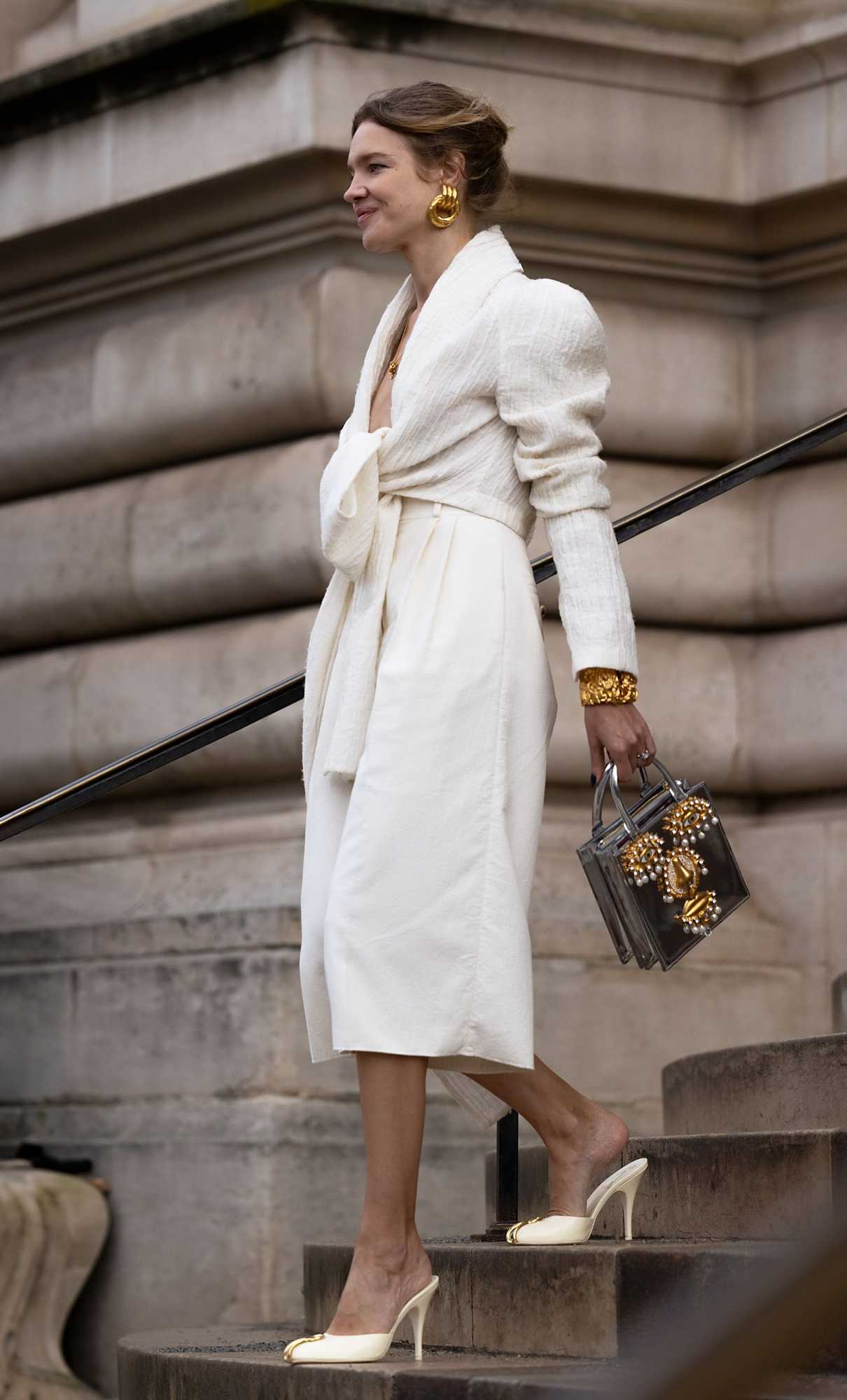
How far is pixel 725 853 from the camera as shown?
3795 mm

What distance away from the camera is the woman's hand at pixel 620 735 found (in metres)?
3.69

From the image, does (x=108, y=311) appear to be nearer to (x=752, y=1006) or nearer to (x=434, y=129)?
(x=752, y=1006)

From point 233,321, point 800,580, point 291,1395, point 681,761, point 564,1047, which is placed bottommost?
point 291,1395

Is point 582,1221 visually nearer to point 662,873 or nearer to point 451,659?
point 662,873

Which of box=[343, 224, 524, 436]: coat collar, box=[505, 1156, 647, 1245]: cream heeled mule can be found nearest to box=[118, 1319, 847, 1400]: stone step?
box=[505, 1156, 647, 1245]: cream heeled mule

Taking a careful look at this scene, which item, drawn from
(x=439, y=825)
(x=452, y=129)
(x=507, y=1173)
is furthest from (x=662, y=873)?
(x=452, y=129)

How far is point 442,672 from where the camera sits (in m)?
3.62

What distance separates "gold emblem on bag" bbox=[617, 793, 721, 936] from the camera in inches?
146

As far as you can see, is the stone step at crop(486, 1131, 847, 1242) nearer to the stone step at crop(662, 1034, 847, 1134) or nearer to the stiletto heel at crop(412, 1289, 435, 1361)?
the stone step at crop(662, 1034, 847, 1134)

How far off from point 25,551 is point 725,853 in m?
3.72

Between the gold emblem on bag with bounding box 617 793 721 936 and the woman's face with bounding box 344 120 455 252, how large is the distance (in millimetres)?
1016

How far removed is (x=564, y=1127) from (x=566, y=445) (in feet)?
3.54

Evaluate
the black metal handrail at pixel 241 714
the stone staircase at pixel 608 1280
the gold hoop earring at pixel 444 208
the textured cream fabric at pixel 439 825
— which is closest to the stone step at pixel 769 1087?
the stone staircase at pixel 608 1280

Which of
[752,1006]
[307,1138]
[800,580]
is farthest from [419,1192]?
[800,580]
